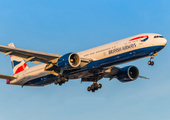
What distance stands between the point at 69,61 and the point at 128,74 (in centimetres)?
1153

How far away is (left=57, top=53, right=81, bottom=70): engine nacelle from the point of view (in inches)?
1443

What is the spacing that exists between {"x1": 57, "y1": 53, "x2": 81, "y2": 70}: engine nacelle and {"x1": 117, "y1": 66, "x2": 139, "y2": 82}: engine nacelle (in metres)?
10.1

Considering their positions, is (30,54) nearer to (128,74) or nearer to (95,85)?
(95,85)

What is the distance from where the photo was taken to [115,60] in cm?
3697

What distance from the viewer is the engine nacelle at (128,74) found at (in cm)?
4450

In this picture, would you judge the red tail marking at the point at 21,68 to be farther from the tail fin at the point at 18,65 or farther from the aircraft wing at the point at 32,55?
the aircraft wing at the point at 32,55

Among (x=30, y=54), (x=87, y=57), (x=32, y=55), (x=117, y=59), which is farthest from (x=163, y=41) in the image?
(x=30, y=54)

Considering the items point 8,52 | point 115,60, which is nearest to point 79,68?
point 115,60

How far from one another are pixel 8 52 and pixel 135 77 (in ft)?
63.6

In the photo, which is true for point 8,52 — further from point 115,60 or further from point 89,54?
point 115,60

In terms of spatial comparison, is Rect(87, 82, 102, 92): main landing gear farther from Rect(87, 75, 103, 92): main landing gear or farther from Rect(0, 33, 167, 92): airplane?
Rect(0, 33, 167, 92): airplane

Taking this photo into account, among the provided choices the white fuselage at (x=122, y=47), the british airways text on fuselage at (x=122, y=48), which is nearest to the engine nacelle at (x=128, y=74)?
the white fuselage at (x=122, y=47)

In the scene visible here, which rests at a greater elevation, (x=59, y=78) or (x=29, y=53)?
(x=29, y=53)

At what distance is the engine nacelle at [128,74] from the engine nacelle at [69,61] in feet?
33.1
